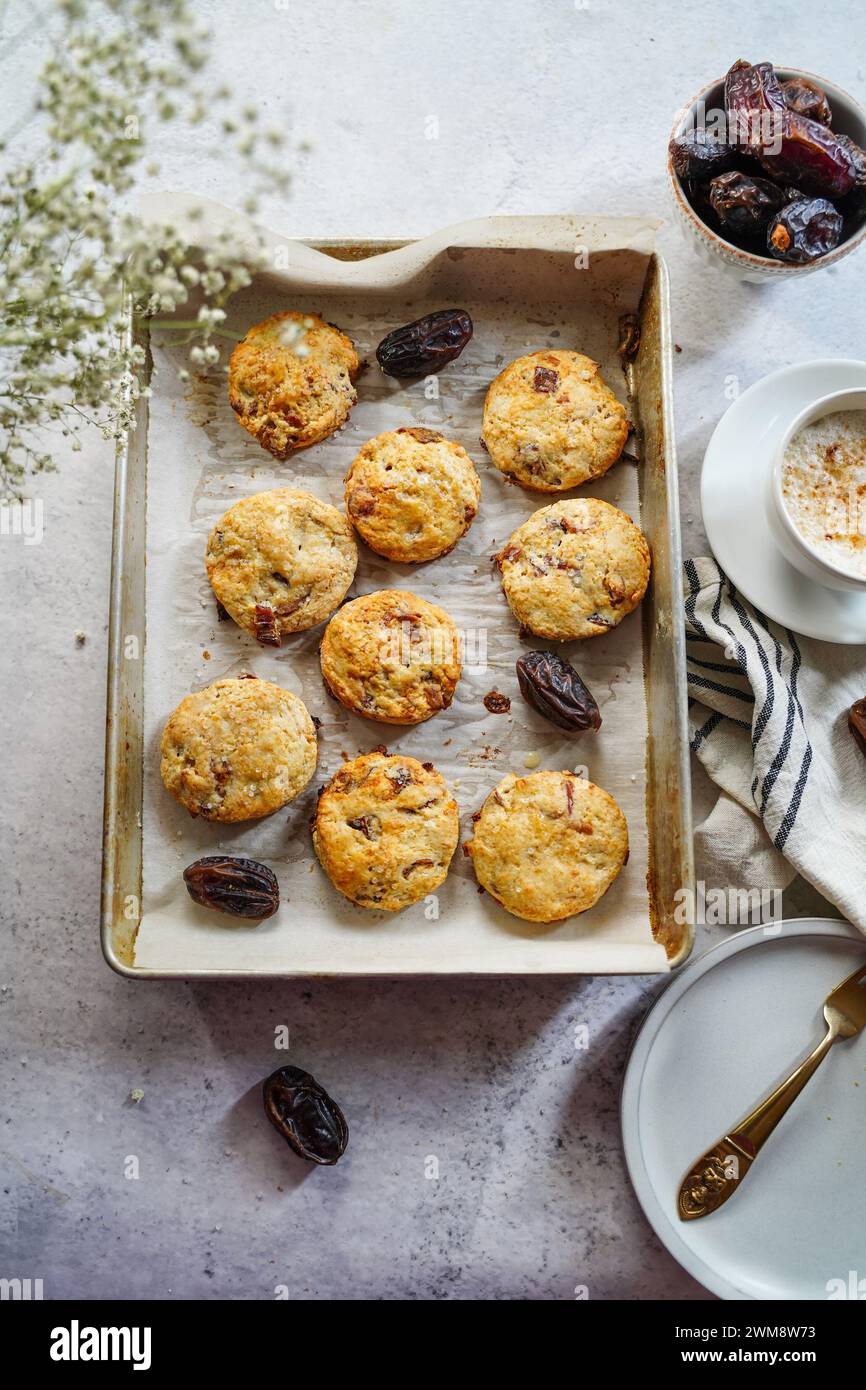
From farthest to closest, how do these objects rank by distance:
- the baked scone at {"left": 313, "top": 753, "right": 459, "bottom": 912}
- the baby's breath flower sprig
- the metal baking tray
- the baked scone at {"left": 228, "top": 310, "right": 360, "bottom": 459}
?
the baked scone at {"left": 228, "top": 310, "right": 360, "bottom": 459} < the baked scone at {"left": 313, "top": 753, "right": 459, "bottom": 912} < the metal baking tray < the baby's breath flower sprig

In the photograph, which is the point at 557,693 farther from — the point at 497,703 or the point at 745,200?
the point at 745,200

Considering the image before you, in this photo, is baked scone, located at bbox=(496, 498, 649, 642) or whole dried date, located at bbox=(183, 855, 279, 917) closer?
whole dried date, located at bbox=(183, 855, 279, 917)

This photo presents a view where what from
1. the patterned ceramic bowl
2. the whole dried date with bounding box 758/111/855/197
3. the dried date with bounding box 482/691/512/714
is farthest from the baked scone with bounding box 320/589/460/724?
the whole dried date with bounding box 758/111/855/197

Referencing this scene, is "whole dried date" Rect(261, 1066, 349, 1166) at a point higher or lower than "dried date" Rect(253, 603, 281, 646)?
lower

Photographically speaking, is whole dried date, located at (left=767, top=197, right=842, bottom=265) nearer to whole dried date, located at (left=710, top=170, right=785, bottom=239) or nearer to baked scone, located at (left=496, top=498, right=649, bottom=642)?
whole dried date, located at (left=710, top=170, right=785, bottom=239)

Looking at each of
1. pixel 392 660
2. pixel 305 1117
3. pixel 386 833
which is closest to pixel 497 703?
pixel 392 660

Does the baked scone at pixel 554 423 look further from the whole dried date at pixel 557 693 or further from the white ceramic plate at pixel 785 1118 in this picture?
the white ceramic plate at pixel 785 1118

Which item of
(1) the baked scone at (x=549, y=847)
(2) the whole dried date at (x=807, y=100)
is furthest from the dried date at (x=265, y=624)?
(2) the whole dried date at (x=807, y=100)
